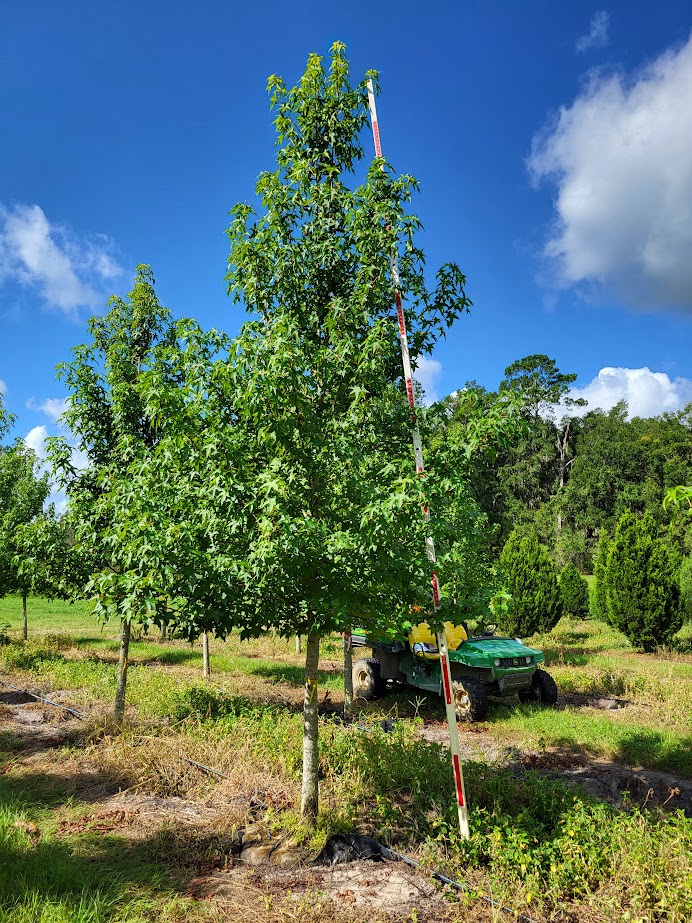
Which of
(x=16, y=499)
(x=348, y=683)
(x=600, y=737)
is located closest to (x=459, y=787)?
(x=600, y=737)

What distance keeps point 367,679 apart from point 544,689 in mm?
3151

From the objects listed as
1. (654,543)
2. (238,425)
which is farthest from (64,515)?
(654,543)

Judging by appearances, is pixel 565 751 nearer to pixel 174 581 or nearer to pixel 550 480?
pixel 174 581

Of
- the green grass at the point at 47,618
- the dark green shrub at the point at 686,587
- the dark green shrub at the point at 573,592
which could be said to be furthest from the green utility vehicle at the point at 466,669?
the dark green shrub at the point at 573,592

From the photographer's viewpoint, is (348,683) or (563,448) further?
(563,448)

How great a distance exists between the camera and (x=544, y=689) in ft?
35.2

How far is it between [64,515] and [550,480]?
49377 mm

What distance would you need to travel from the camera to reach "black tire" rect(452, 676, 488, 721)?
9594mm

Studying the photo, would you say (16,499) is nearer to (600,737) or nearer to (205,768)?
(205,768)

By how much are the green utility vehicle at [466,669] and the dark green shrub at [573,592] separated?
1607 centimetres

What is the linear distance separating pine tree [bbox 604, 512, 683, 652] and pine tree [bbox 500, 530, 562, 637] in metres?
2.25

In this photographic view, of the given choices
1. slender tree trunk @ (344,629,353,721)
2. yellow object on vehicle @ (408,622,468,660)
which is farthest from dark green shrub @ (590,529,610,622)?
slender tree trunk @ (344,629,353,721)

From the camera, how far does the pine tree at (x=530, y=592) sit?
62.7 feet

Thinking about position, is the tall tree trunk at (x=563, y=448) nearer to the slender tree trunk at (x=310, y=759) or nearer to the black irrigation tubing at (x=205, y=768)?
the black irrigation tubing at (x=205, y=768)
